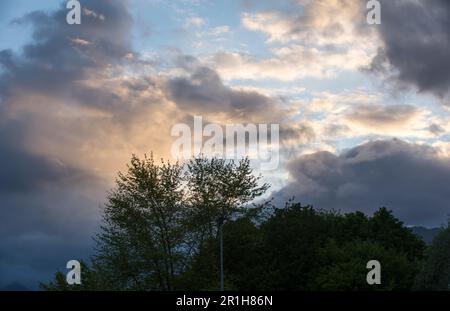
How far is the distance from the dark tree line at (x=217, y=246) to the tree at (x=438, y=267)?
212mm

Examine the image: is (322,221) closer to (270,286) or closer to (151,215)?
(270,286)

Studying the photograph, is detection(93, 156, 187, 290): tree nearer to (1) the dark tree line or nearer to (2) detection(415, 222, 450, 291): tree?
(1) the dark tree line

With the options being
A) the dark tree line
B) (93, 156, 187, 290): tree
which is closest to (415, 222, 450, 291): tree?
the dark tree line

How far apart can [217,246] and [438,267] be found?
24908 millimetres

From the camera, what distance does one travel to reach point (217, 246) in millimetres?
73312

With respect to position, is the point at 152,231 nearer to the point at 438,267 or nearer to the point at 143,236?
the point at 143,236

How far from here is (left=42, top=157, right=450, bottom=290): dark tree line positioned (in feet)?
235

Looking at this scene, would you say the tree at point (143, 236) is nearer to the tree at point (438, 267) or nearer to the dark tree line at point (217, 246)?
the dark tree line at point (217, 246)

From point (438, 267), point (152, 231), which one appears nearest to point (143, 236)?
point (152, 231)

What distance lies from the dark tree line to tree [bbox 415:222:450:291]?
212 mm

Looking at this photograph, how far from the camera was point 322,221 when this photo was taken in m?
83.6

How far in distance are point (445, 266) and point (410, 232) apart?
26017 mm

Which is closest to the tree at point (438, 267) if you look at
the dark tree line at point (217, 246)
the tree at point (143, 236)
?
the dark tree line at point (217, 246)

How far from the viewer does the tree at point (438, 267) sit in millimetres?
63625
